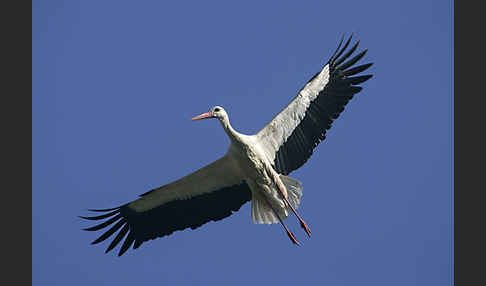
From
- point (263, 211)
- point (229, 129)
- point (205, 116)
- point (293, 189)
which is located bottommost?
point (263, 211)

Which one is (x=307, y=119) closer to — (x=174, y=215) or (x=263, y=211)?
(x=263, y=211)

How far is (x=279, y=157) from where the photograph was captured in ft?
28.4

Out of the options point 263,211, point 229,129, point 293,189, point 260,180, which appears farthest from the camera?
point 263,211

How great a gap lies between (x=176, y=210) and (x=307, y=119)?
2.11m

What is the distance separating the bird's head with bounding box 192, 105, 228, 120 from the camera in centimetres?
838

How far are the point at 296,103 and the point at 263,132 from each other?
1.85 ft

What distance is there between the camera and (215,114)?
8.41 metres

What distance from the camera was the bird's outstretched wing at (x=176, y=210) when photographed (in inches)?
344

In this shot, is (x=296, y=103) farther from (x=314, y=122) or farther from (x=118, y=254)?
(x=118, y=254)

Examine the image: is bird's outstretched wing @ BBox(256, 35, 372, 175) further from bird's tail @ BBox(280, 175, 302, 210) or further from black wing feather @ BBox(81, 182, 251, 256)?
black wing feather @ BBox(81, 182, 251, 256)

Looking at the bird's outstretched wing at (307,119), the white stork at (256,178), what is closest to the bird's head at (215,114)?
the white stork at (256,178)

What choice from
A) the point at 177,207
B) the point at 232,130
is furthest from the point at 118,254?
the point at 232,130

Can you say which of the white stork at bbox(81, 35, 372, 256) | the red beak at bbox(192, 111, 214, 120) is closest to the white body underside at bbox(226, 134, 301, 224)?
the white stork at bbox(81, 35, 372, 256)

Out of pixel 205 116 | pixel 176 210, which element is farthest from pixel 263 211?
pixel 205 116
